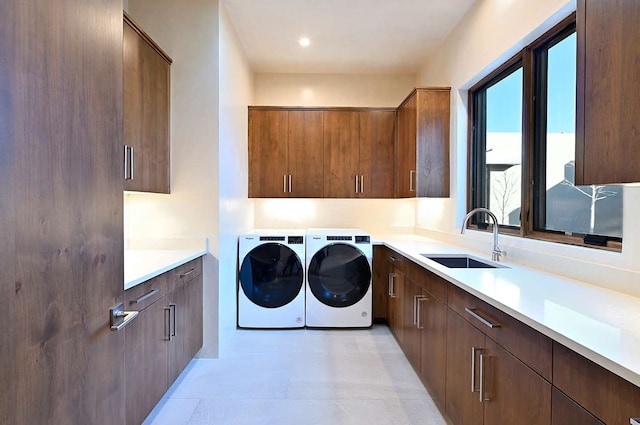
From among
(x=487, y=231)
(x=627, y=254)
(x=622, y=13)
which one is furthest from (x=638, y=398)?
(x=487, y=231)

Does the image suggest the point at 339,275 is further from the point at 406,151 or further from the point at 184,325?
the point at 184,325

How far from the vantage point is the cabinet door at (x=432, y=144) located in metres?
3.22

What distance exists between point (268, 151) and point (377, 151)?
1.20 meters

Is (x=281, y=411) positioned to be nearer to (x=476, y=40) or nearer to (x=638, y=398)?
(x=638, y=398)

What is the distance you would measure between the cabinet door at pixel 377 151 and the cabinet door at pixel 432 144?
0.68 meters

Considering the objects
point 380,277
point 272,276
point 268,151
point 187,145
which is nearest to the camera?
point 187,145

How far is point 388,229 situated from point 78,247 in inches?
144

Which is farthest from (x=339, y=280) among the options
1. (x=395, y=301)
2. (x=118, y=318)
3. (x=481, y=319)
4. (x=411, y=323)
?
(x=118, y=318)

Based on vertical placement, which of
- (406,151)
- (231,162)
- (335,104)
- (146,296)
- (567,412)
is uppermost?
(335,104)

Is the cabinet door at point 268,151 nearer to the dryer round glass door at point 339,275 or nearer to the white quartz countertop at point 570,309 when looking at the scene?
the dryer round glass door at point 339,275

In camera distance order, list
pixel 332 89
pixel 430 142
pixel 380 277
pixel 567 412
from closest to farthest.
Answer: pixel 567 412 < pixel 430 142 < pixel 380 277 < pixel 332 89

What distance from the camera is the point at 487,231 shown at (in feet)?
8.91

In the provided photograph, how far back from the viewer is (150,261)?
2.17 metres

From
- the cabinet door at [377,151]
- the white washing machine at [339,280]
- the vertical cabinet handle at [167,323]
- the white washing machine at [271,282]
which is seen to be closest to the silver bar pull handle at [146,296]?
the vertical cabinet handle at [167,323]
